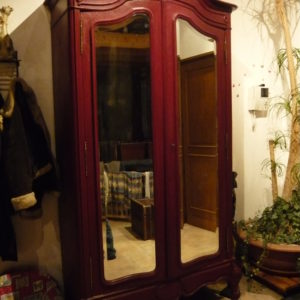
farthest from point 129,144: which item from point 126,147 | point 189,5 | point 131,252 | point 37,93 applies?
point 189,5

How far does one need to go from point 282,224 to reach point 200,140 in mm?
1048

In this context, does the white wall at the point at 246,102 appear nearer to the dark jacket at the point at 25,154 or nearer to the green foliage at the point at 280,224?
the green foliage at the point at 280,224

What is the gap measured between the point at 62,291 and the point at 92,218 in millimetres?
749

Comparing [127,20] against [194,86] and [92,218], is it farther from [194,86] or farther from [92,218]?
[92,218]

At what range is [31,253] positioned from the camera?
2041 mm

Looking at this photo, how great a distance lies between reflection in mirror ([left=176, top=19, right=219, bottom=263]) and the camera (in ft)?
6.24

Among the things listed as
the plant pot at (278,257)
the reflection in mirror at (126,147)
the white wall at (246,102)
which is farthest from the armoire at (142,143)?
the white wall at (246,102)

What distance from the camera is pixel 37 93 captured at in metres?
2.00

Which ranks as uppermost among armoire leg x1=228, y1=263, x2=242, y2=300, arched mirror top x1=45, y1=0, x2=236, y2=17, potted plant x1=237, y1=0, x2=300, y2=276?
arched mirror top x1=45, y1=0, x2=236, y2=17

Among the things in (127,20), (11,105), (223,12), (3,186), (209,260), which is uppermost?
(223,12)

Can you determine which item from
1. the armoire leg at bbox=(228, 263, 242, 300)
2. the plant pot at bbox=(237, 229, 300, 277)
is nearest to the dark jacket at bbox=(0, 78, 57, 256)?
the armoire leg at bbox=(228, 263, 242, 300)

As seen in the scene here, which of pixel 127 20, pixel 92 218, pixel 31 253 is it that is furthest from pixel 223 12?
pixel 31 253

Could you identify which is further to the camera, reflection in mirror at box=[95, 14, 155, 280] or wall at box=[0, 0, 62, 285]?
wall at box=[0, 0, 62, 285]

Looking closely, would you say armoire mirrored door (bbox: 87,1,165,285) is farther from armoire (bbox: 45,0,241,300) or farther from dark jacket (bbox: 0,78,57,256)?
dark jacket (bbox: 0,78,57,256)
